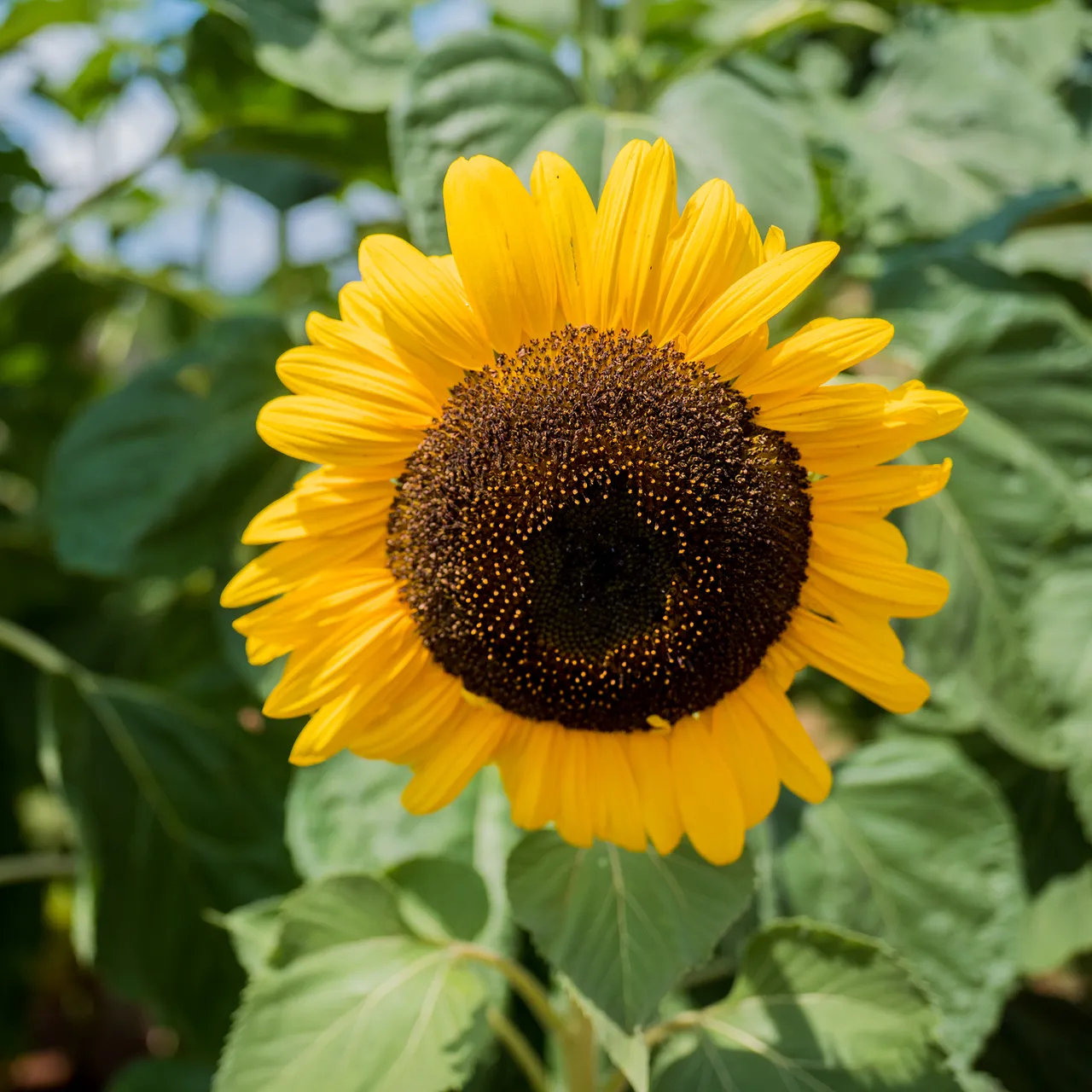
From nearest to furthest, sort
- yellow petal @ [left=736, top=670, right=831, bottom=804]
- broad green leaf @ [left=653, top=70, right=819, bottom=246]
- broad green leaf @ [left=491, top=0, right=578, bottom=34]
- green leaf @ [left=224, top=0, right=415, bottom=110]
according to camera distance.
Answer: yellow petal @ [left=736, top=670, right=831, bottom=804] < broad green leaf @ [left=653, top=70, right=819, bottom=246] < green leaf @ [left=224, top=0, right=415, bottom=110] < broad green leaf @ [left=491, top=0, right=578, bottom=34]

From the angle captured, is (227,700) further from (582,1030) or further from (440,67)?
(440,67)

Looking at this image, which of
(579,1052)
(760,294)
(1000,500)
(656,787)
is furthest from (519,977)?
(1000,500)

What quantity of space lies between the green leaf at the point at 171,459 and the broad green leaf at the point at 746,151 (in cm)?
63

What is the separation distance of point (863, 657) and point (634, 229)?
1.26ft

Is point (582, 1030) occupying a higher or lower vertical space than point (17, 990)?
higher

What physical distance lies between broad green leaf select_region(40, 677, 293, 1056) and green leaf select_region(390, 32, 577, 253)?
0.85m

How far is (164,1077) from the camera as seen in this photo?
1.59m

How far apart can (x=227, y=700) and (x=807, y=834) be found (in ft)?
2.86

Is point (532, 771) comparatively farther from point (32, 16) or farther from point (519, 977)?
point (32, 16)

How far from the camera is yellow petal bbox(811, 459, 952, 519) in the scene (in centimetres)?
82

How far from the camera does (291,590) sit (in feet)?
2.97

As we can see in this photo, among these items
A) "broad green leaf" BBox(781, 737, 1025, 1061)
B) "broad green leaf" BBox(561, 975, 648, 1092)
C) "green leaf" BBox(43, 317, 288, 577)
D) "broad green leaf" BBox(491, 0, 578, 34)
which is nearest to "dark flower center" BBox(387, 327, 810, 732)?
"broad green leaf" BBox(561, 975, 648, 1092)

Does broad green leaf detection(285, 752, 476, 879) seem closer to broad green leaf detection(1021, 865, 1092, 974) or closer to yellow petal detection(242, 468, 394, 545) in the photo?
yellow petal detection(242, 468, 394, 545)

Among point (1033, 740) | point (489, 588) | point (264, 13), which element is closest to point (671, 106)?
point (264, 13)
